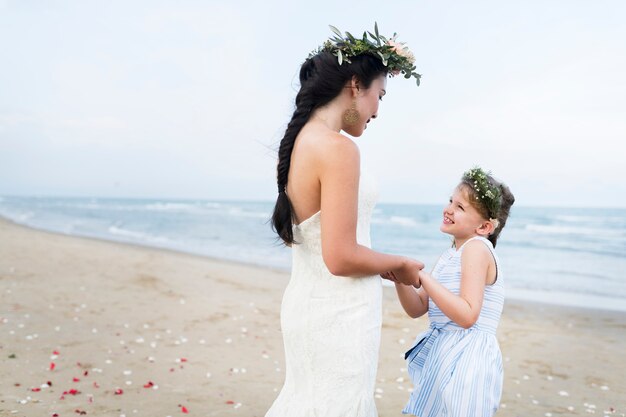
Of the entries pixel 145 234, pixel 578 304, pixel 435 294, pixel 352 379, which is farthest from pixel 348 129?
pixel 145 234

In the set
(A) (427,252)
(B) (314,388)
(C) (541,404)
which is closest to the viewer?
(B) (314,388)

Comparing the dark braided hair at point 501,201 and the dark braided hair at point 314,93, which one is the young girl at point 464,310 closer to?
the dark braided hair at point 501,201

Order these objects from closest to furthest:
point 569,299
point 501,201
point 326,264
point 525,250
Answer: point 326,264, point 501,201, point 569,299, point 525,250

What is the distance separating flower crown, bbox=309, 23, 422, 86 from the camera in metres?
2.71

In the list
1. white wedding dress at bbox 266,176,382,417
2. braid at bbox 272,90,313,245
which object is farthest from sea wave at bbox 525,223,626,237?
braid at bbox 272,90,313,245

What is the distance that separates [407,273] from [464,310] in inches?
15.1

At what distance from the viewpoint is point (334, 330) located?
2738 mm

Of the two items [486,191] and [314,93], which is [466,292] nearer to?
[486,191]

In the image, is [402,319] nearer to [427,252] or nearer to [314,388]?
[314,388]

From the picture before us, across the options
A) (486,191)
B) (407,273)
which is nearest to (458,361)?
(407,273)

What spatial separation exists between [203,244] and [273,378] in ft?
59.6

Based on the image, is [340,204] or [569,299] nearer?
A: [340,204]

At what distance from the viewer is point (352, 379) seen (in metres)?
2.75

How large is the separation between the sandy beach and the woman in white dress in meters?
3.03
